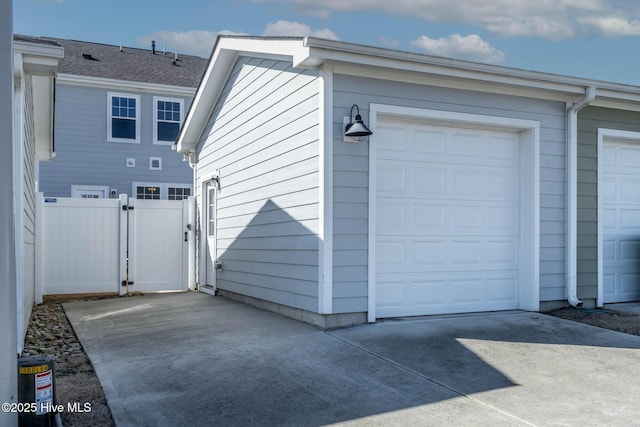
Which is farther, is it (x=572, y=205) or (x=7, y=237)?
(x=572, y=205)

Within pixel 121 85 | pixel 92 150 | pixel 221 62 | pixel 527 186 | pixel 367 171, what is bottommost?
pixel 527 186

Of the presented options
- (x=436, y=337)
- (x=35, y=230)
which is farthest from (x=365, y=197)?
(x=35, y=230)

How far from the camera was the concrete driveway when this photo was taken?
325 centimetres

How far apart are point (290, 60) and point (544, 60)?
29.0 feet

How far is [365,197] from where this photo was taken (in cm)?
565

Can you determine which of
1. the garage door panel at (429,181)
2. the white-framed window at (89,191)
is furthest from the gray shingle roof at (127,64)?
the garage door panel at (429,181)

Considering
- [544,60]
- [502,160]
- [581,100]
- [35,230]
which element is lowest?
[35,230]

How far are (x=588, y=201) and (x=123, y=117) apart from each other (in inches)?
447

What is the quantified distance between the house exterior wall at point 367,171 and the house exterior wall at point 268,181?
26 cm

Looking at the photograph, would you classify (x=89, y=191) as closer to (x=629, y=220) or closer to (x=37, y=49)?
(x=37, y=49)

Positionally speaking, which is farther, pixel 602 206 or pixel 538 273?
pixel 602 206

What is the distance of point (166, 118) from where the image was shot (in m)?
14.2

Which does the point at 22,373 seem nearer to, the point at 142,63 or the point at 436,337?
the point at 436,337

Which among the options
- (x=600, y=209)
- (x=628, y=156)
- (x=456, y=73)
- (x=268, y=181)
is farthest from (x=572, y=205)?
(x=268, y=181)
